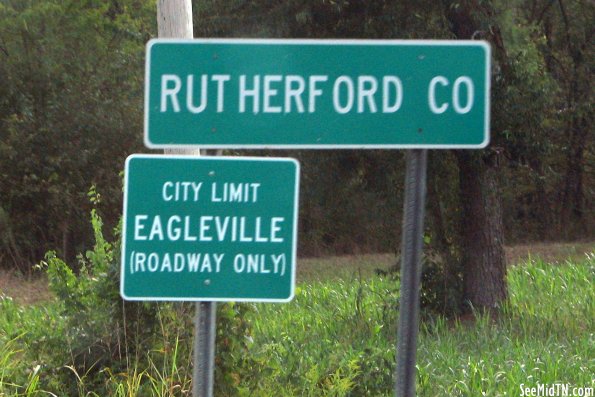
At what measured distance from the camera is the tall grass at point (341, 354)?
6266mm

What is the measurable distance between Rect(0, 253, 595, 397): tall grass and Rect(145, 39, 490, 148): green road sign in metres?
2.99

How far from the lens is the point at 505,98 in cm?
1038

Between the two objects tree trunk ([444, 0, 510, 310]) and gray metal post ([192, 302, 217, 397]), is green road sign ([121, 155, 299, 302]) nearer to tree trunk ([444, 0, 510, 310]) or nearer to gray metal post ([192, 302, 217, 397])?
gray metal post ([192, 302, 217, 397])

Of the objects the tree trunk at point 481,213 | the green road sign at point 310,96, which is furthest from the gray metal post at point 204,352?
the tree trunk at point 481,213

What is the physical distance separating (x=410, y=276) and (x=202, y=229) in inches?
28.6

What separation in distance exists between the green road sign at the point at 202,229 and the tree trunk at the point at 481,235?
7622 millimetres

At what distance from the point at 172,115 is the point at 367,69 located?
27.6 inches

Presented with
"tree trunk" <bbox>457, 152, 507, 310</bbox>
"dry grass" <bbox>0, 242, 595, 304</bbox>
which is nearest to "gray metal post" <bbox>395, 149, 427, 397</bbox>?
"tree trunk" <bbox>457, 152, 507, 310</bbox>

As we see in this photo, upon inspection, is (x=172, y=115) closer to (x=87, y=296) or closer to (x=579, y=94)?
(x=87, y=296)

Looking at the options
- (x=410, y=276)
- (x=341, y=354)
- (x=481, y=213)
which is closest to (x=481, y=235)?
(x=481, y=213)

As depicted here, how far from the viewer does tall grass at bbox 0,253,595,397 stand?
6.27 metres

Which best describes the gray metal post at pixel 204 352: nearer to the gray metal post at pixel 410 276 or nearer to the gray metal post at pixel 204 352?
the gray metal post at pixel 204 352

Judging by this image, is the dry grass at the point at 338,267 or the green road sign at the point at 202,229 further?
the dry grass at the point at 338,267

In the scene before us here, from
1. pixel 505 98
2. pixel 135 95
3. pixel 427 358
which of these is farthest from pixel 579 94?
pixel 427 358
